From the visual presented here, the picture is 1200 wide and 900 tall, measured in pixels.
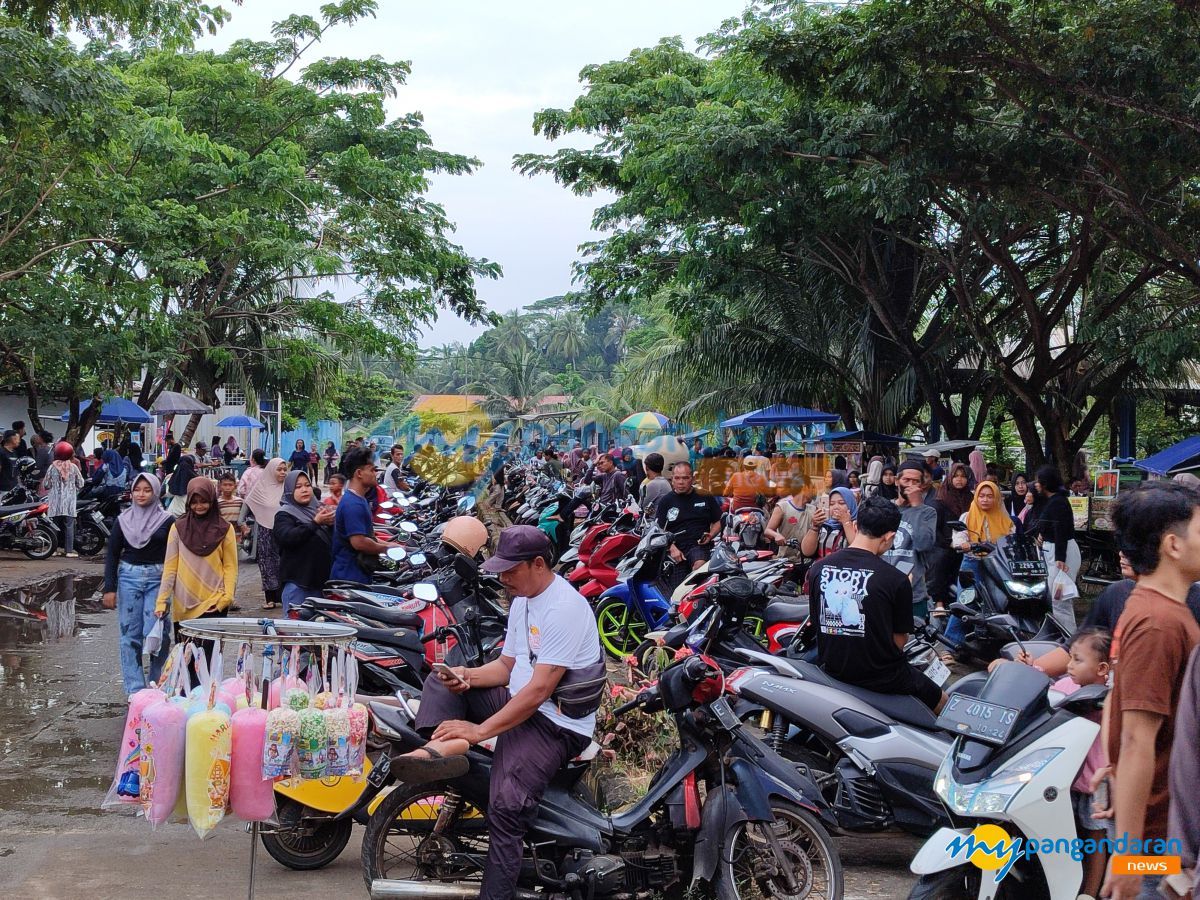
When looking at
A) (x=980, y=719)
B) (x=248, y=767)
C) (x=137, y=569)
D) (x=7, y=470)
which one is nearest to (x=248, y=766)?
(x=248, y=767)

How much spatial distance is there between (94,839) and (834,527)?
5.60 metres

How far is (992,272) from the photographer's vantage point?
20.7m

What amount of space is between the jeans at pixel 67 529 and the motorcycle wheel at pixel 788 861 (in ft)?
44.3

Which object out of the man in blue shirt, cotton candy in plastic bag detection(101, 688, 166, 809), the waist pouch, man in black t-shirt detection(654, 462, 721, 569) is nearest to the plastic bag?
the man in blue shirt

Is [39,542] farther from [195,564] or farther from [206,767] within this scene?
[206,767]

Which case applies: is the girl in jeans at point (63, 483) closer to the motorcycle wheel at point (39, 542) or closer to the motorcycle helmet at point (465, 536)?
the motorcycle wheel at point (39, 542)

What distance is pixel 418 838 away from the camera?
416 cm

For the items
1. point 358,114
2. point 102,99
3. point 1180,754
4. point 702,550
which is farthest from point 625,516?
point 358,114

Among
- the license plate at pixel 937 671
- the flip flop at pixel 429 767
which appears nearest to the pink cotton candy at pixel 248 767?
the flip flop at pixel 429 767

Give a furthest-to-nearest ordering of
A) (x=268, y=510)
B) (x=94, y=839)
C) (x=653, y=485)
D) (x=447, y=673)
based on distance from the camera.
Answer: (x=268, y=510), (x=653, y=485), (x=94, y=839), (x=447, y=673)

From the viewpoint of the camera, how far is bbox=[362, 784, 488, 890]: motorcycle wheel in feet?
13.4

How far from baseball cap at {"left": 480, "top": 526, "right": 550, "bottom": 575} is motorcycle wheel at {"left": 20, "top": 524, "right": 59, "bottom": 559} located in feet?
42.7

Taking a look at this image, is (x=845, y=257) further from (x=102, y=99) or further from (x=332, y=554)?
(x=332, y=554)

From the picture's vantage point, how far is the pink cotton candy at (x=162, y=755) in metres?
3.62
